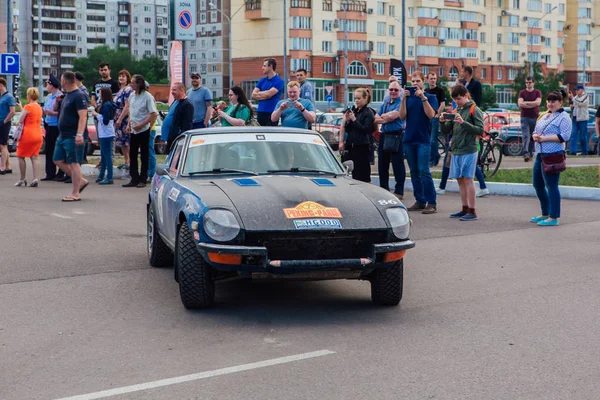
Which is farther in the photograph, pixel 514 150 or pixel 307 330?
pixel 514 150

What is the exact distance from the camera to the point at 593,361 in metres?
5.92

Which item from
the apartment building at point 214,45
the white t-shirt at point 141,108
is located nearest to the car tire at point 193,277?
the white t-shirt at point 141,108

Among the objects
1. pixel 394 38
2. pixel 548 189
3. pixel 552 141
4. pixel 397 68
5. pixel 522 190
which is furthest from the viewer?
pixel 394 38

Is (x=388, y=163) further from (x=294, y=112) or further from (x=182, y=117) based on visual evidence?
(x=182, y=117)

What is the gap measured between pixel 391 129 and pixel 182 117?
3.62m

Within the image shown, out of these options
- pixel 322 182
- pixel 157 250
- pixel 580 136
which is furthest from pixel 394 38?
pixel 322 182

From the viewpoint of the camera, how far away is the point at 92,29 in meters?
189

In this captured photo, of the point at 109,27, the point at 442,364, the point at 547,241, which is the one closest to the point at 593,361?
the point at 442,364

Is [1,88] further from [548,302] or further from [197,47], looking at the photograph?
[197,47]

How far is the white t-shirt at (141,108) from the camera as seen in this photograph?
17.6 meters

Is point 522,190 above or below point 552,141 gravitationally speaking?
below

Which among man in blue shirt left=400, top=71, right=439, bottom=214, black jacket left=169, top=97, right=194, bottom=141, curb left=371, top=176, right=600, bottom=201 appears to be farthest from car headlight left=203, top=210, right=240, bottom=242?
curb left=371, top=176, right=600, bottom=201

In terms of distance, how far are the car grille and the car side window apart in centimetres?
198

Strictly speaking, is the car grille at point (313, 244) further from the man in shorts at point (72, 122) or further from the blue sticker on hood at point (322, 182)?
the man in shorts at point (72, 122)
